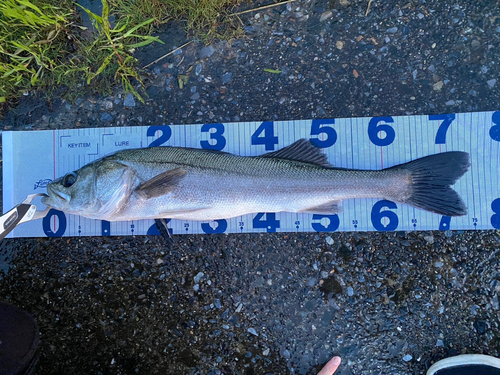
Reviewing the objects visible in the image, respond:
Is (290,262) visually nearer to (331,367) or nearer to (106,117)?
(331,367)

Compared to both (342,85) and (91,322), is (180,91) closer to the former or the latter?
(342,85)

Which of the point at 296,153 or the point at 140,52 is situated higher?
the point at 140,52

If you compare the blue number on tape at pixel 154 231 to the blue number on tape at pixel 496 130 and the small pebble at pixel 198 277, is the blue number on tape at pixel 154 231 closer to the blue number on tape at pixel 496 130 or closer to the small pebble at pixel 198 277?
the small pebble at pixel 198 277

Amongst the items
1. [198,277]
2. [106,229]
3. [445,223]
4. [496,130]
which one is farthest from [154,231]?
[496,130]

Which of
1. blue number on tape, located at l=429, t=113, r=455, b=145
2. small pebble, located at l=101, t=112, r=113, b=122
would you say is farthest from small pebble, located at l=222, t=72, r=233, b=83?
blue number on tape, located at l=429, t=113, r=455, b=145

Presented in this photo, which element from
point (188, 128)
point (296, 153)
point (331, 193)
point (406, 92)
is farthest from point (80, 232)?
point (406, 92)

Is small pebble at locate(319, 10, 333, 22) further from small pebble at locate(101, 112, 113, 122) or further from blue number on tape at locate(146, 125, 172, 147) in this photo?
small pebble at locate(101, 112, 113, 122)
